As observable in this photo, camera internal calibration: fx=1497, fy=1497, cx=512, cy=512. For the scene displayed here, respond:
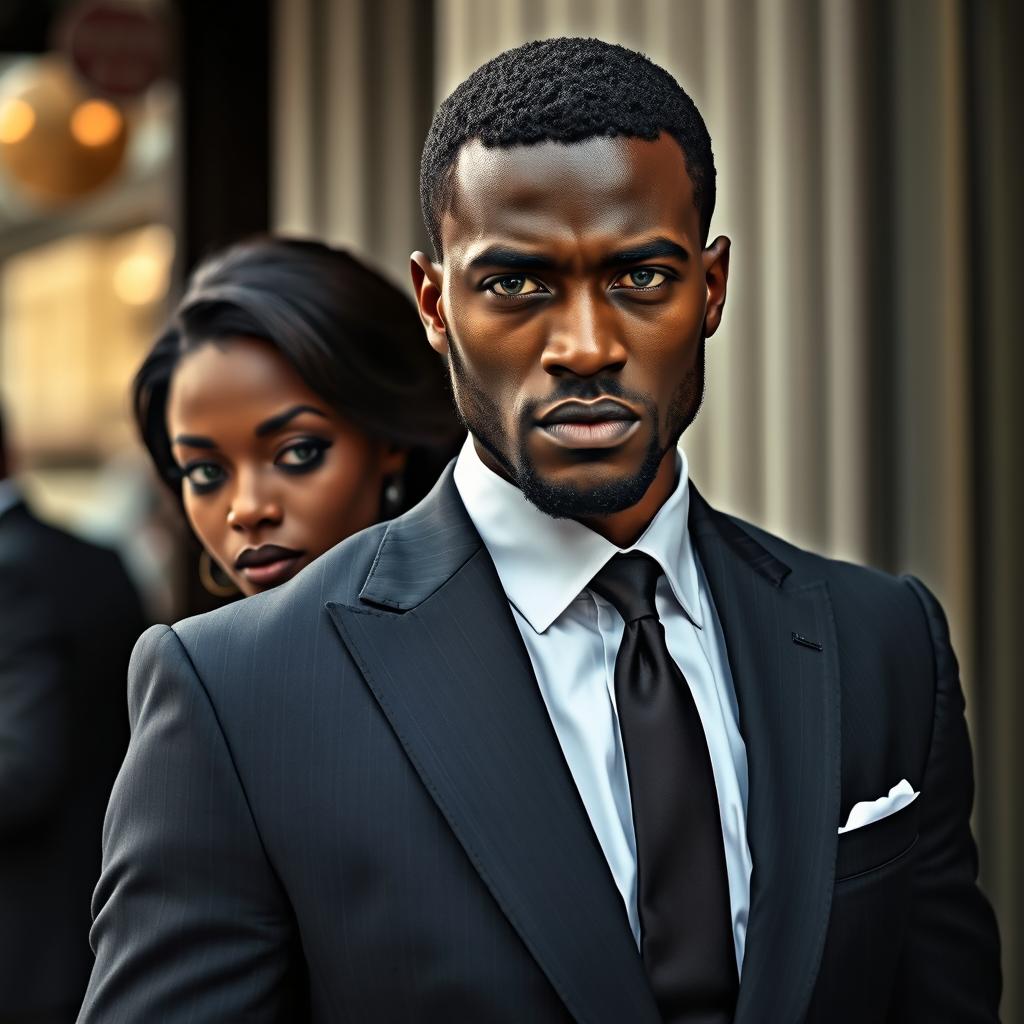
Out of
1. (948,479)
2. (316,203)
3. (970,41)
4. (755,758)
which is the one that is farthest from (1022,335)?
(316,203)

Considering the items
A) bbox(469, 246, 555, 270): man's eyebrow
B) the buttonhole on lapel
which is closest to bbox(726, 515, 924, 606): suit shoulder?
the buttonhole on lapel

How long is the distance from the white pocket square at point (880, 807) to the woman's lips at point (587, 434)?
0.52 meters

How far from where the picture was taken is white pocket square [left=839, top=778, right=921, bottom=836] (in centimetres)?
168

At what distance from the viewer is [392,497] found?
8.30ft

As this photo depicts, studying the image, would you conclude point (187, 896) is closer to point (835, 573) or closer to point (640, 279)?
point (640, 279)

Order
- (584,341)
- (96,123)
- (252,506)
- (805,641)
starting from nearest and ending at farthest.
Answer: (584,341), (805,641), (252,506), (96,123)

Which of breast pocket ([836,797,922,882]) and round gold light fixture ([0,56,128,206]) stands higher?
round gold light fixture ([0,56,128,206])

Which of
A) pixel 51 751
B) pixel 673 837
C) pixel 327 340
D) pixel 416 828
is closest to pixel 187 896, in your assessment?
pixel 416 828

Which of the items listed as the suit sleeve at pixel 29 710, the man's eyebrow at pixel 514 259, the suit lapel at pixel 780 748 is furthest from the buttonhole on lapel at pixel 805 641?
the suit sleeve at pixel 29 710

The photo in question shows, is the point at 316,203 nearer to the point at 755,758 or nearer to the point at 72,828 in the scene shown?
the point at 72,828

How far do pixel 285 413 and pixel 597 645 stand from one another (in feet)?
2.97

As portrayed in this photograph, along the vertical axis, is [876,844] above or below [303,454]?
below

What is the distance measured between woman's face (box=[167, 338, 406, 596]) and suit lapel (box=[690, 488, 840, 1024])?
2.45 ft

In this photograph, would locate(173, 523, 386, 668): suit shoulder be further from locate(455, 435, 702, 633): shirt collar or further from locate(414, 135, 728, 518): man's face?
locate(414, 135, 728, 518): man's face
